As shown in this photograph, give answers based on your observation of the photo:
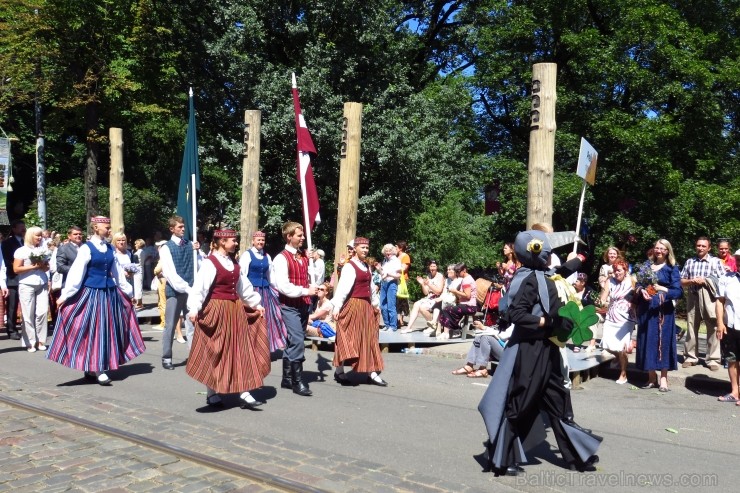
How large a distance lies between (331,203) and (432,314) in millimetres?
10609

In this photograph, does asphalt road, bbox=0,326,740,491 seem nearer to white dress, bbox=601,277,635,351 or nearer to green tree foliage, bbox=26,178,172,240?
white dress, bbox=601,277,635,351

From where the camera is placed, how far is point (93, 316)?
8.76 m

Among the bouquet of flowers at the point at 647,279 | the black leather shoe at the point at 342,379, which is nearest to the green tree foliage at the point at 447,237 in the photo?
the bouquet of flowers at the point at 647,279

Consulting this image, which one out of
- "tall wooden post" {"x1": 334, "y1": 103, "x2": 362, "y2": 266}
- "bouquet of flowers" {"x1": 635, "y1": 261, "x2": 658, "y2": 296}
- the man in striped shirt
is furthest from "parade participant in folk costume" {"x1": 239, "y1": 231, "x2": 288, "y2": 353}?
the man in striped shirt

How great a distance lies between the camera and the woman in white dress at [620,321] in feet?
30.6

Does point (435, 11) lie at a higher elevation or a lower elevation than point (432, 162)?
higher

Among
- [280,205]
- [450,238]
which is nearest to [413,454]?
[280,205]

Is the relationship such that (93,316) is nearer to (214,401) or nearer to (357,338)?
(214,401)

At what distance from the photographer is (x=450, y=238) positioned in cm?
2431

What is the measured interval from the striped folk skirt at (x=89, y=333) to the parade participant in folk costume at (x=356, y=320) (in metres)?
2.59

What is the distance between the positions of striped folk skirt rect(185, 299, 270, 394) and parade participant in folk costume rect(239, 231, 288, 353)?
2.63 meters

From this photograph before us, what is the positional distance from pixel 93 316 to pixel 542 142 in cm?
626

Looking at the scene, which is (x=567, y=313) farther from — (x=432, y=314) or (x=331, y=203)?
(x=331, y=203)

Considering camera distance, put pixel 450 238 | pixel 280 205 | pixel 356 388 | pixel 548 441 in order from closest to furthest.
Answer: pixel 548 441 → pixel 356 388 → pixel 280 205 → pixel 450 238
